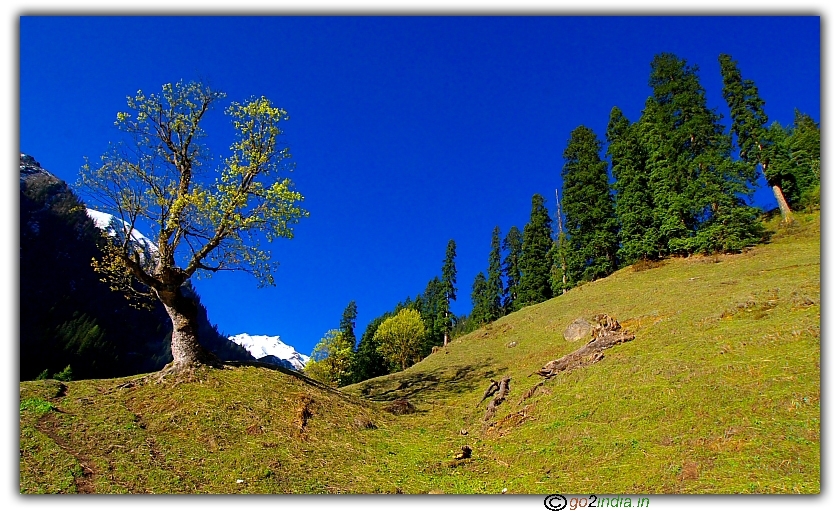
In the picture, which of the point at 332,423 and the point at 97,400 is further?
the point at 332,423

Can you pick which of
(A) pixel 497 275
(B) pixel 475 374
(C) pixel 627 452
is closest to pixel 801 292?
(C) pixel 627 452

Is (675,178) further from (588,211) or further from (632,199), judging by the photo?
(588,211)

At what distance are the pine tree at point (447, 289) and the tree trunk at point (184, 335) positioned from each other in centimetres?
4861

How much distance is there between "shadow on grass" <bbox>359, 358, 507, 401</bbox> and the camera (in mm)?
17562

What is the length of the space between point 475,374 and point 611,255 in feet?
82.4

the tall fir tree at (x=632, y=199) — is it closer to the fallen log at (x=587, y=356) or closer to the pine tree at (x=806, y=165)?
the pine tree at (x=806, y=165)

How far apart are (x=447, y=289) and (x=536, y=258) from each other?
1639cm

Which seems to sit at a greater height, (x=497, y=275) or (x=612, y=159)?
(x=612, y=159)

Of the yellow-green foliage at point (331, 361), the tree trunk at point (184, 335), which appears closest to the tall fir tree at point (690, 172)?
the tree trunk at point (184, 335)

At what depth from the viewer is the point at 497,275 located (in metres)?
61.6

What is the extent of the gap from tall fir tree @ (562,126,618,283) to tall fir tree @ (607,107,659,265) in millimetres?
1306

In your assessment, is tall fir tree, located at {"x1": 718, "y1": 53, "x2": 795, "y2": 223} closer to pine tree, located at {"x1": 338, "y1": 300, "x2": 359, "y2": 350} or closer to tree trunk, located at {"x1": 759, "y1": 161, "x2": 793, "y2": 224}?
tree trunk, located at {"x1": 759, "y1": 161, "x2": 793, "y2": 224}

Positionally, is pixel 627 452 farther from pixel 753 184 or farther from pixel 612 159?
pixel 612 159

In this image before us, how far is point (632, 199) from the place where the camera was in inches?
1388
